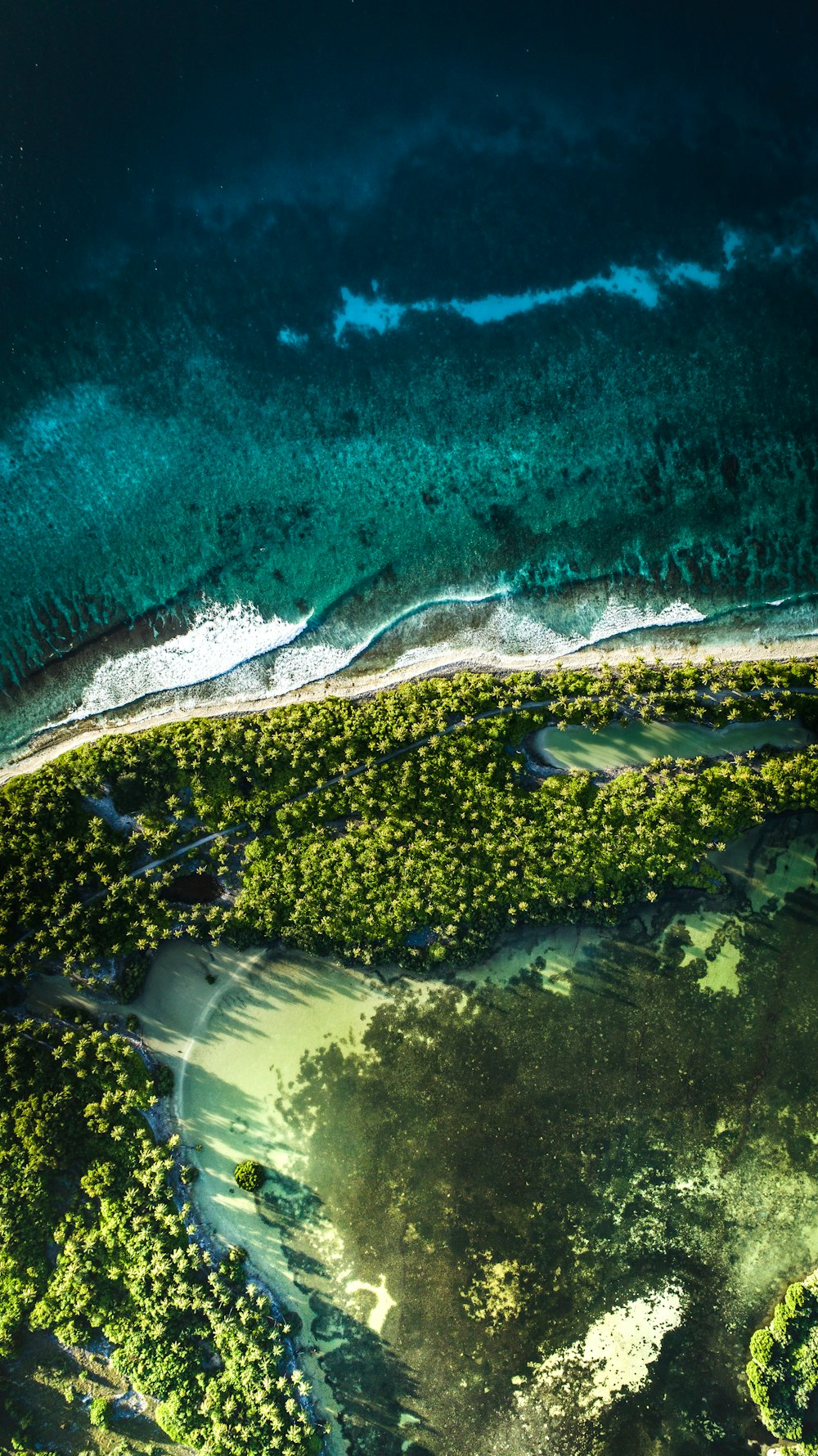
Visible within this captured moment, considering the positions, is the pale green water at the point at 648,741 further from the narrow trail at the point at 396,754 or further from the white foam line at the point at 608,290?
the white foam line at the point at 608,290

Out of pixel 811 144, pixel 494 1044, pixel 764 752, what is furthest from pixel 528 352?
pixel 494 1044

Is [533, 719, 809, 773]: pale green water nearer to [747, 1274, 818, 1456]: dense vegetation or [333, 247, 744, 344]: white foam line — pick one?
[333, 247, 744, 344]: white foam line

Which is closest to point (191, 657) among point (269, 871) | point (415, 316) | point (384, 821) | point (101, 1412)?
point (269, 871)

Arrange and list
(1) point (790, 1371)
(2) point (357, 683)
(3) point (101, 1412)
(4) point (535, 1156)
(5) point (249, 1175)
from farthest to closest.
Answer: (2) point (357, 683)
(4) point (535, 1156)
(5) point (249, 1175)
(1) point (790, 1371)
(3) point (101, 1412)

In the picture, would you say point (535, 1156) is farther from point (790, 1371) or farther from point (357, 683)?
point (357, 683)

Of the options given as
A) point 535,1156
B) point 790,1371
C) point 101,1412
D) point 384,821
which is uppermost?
point 384,821

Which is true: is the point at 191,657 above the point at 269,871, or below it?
above
